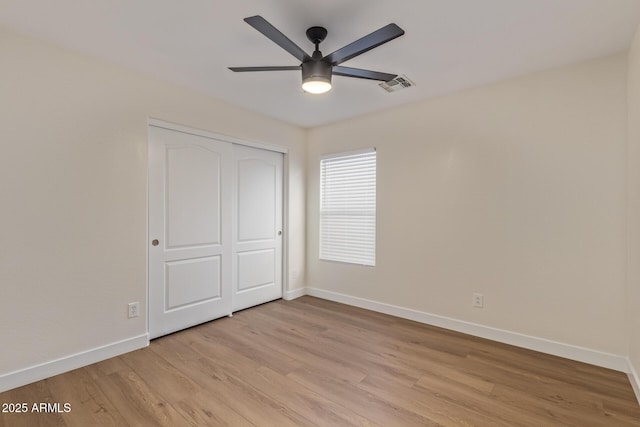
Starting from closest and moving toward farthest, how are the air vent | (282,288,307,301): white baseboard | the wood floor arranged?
the wood floor
the air vent
(282,288,307,301): white baseboard

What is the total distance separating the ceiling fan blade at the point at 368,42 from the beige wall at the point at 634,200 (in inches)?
69.6

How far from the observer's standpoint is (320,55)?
1.97m

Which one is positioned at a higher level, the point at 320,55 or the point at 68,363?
the point at 320,55

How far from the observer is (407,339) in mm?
2873

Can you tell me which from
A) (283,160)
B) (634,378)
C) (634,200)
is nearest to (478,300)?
(634,378)

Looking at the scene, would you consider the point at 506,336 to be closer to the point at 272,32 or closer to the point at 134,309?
the point at 272,32

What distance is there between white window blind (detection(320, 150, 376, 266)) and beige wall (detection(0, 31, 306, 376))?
7.01 feet

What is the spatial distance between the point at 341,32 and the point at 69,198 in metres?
2.38

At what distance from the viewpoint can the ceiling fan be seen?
1586 millimetres

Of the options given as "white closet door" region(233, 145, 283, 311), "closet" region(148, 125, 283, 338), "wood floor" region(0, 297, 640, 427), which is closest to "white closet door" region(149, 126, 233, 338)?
"closet" region(148, 125, 283, 338)

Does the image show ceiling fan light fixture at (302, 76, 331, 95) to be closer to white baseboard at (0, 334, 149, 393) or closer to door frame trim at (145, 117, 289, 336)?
door frame trim at (145, 117, 289, 336)

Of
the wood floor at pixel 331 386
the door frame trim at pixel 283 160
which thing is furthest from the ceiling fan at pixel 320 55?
the wood floor at pixel 331 386

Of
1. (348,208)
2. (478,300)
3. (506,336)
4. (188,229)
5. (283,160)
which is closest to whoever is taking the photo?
(506,336)

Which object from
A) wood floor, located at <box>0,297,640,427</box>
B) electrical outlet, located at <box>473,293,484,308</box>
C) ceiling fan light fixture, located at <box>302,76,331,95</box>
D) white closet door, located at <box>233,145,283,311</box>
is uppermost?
ceiling fan light fixture, located at <box>302,76,331,95</box>
